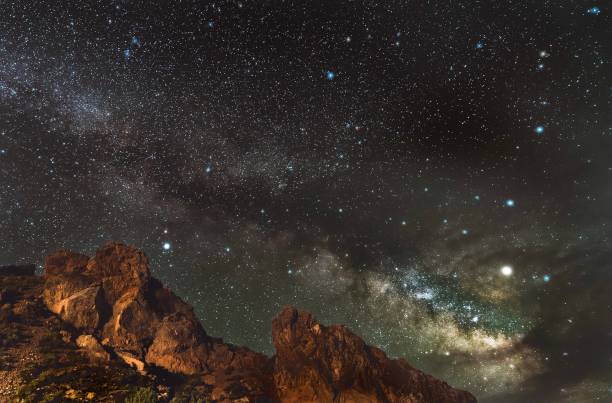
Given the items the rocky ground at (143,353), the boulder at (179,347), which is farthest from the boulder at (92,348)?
the boulder at (179,347)

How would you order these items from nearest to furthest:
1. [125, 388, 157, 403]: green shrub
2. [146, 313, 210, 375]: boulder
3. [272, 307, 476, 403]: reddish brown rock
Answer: [125, 388, 157, 403]: green shrub
[146, 313, 210, 375]: boulder
[272, 307, 476, 403]: reddish brown rock

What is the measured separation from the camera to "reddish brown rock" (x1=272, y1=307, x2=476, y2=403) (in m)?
59.2

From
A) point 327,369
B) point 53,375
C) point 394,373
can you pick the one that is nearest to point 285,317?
point 327,369

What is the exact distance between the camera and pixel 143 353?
167ft

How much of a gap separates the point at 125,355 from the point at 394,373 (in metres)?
54.0

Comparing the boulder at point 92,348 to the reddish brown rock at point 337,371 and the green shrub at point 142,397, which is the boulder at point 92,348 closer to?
the green shrub at point 142,397

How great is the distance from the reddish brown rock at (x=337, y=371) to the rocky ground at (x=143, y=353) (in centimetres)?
23

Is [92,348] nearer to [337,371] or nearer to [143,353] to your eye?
[143,353]

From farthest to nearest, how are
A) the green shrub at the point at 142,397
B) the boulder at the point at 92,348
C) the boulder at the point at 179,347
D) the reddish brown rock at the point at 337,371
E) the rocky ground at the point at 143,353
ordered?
the reddish brown rock at the point at 337,371 < the boulder at the point at 179,347 < the boulder at the point at 92,348 < the rocky ground at the point at 143,353 < the green shrub at the point at 142,397

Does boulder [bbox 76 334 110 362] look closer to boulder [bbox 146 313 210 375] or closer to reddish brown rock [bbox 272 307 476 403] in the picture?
boulder [bbox 146 313 210 375]

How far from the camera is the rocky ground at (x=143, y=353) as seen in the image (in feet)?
108

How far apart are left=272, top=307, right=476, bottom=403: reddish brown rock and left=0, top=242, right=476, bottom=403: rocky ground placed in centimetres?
23

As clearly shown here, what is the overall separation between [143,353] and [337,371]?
A: 36587 mm

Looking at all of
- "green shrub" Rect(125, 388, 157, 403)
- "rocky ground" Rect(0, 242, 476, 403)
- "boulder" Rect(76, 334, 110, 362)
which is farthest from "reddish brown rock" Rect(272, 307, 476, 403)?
"boulder" Rect(76, 334, 110, 362)
